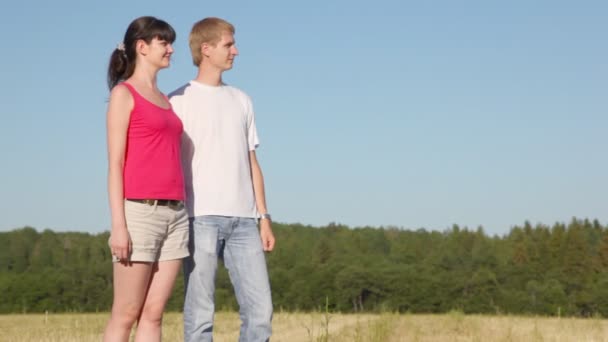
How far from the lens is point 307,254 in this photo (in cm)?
5469

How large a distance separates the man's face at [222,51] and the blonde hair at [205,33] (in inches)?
0.9

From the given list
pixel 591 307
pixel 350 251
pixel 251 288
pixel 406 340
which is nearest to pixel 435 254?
pixel 350 251

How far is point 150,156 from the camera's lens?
3994 millimetres

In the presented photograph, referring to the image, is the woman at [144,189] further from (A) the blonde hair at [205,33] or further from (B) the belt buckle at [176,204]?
(A) the blonde hair at [205,33]

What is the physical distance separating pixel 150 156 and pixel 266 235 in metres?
0.93

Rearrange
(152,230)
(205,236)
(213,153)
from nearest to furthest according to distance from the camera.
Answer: (152,230)
(205,236)
(213,153)

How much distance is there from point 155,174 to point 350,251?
53.5 m

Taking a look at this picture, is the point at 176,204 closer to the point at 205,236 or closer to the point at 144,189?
the point at 144,189

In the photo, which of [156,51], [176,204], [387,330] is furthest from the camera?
[387,330]

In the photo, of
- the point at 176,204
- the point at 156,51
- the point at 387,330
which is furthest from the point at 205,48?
the point at 387,330

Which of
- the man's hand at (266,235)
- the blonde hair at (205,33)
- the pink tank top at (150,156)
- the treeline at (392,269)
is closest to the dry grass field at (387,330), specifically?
the man's hand at (266,235)

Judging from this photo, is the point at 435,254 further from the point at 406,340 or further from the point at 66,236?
the point at 406,340

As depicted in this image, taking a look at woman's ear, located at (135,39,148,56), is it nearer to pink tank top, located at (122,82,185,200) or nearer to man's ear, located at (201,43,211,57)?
pink tank top, located at (122,82,185,200)

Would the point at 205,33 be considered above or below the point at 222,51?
above
